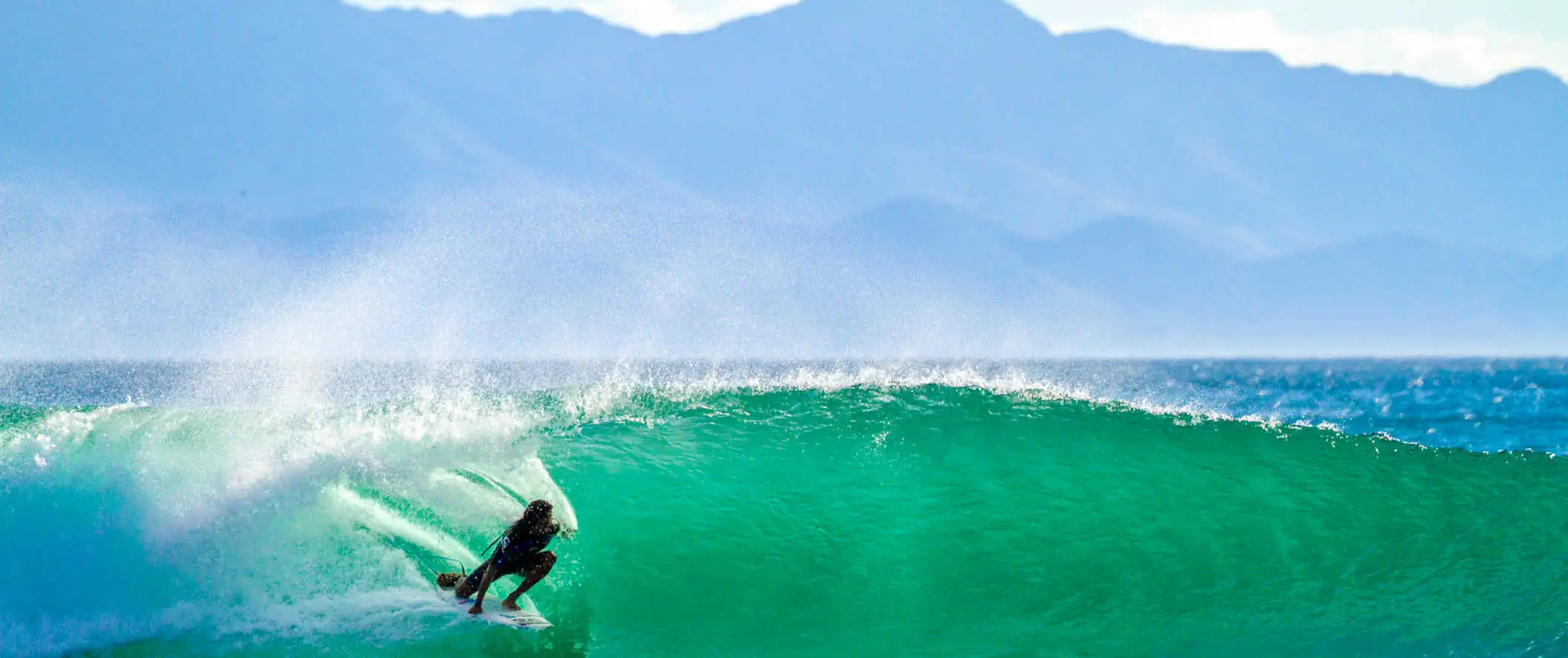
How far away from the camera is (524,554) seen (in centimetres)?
644

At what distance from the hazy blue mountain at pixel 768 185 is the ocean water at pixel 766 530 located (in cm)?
7713

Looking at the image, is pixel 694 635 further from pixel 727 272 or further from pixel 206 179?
pixel 206 179

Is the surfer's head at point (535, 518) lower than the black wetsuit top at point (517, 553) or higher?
higher

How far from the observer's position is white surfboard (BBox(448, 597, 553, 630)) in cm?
654

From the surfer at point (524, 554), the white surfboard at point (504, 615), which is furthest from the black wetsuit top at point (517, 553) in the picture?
the white surfboard at point (504, 615)

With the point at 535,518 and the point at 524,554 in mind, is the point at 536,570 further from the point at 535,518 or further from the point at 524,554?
the point at 535,518

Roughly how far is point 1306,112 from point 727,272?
8996 centimetres

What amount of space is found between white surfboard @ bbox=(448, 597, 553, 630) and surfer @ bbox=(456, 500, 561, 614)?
0.27ft

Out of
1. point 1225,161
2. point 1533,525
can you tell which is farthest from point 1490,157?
point 1533,525

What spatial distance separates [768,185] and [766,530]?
123 meters

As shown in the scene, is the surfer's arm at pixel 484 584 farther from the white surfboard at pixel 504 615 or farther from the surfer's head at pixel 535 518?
the surfer's head at pixel 535 518

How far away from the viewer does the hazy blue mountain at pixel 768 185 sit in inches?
3890

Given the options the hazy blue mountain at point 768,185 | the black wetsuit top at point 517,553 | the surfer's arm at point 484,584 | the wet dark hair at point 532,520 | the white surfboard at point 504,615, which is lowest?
the white surfboard at point 504,615

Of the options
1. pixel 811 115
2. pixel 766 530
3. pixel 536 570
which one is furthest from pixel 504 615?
pixel 811 115
